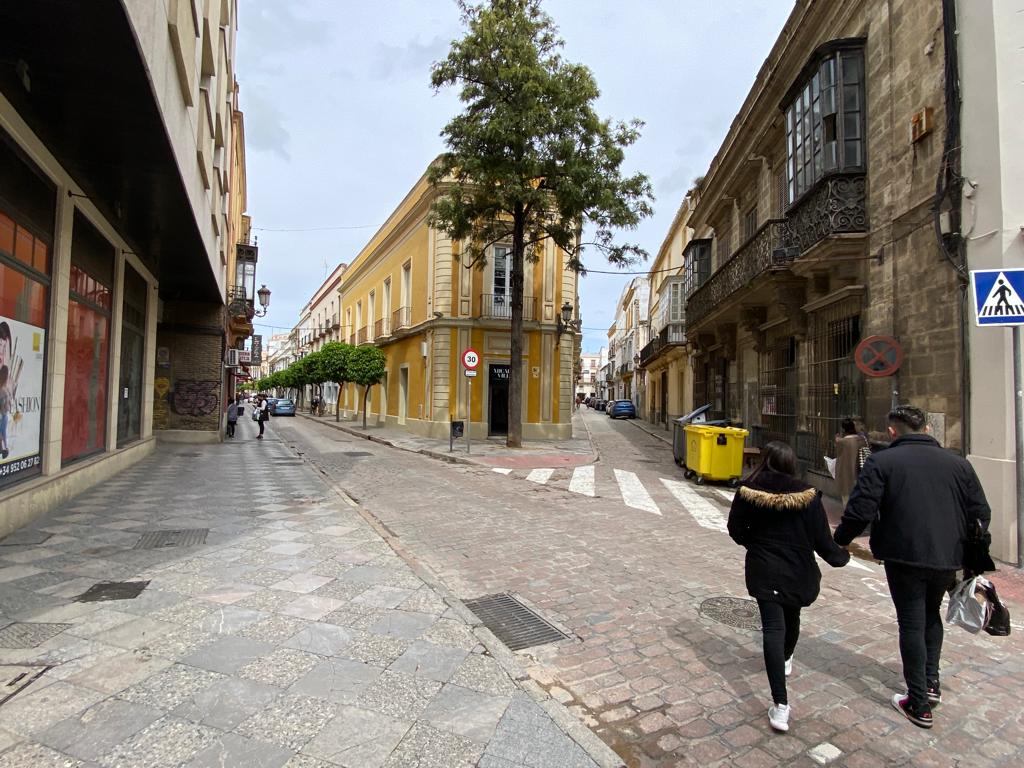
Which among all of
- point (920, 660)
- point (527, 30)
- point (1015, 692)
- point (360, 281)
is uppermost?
point (527, 30)

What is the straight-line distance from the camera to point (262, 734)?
2717 mm

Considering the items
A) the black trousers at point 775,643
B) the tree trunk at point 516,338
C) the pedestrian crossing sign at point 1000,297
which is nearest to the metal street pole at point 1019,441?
the pedestrian crossing sign at point 1000,297

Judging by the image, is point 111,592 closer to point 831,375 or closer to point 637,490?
point 637,490

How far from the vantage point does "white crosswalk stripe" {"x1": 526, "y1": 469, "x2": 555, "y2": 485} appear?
40.2 feet

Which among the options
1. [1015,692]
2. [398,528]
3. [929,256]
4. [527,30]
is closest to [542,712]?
[1015,692]

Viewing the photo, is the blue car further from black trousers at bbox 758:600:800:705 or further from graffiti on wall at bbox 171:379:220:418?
black trousers at bbox 758:600:800:705

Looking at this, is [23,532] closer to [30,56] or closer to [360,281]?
[30,56]

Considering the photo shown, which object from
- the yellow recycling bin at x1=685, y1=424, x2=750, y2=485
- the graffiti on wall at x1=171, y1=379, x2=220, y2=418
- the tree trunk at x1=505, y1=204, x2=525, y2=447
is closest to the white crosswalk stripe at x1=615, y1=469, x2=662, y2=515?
the yellow recycling bin at x1=685, y1=424, x2=750, y2=485

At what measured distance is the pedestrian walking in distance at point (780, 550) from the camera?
2936 millimetres

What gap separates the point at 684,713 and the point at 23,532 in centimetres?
671

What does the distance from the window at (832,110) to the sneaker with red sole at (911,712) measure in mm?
8391

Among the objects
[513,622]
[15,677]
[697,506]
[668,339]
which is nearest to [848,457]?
[697,506]

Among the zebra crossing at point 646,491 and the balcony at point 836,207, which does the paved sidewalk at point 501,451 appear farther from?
the balcony at point 836,207

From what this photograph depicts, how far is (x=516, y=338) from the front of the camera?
17.9 m
